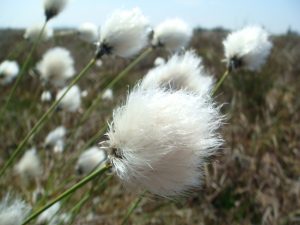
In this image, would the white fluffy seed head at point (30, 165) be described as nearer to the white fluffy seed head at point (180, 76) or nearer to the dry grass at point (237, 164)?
the dry grass at point (237, 164)

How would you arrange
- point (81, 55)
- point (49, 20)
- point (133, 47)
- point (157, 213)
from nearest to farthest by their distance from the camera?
point (133, 47) → point (49, 20) → point (157, 213) → point (81, 55)

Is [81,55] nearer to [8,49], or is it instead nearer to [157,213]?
[8,49]

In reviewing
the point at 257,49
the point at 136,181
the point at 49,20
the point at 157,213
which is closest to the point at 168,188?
the point at 136,181

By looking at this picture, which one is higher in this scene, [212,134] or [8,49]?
[212,134]

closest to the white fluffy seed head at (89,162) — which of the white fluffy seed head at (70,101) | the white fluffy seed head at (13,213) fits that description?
the white fluffy seed head at (70,101)

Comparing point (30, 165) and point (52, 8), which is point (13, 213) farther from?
point (30, 165)

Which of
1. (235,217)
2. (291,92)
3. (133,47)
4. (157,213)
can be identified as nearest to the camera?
(133,47)

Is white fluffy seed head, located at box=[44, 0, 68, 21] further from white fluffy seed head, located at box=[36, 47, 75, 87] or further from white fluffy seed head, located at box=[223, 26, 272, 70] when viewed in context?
white fluffy seed head, located at box=[223, 26, 272, 70]
